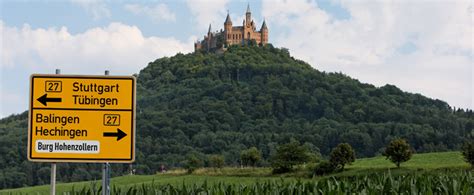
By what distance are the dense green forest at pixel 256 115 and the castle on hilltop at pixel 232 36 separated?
88.1 ft

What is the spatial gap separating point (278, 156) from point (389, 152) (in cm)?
759

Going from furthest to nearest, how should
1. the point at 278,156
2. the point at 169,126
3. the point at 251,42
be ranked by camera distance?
the point at 251,42 < the point at 169,126 < the point at 278,156

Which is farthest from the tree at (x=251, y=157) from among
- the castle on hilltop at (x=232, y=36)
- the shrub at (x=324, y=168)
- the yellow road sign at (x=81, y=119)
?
the castle on hilltop at (x=232, y=36)

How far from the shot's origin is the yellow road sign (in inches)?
218

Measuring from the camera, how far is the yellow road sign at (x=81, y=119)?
554 cm

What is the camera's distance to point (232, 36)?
165 m

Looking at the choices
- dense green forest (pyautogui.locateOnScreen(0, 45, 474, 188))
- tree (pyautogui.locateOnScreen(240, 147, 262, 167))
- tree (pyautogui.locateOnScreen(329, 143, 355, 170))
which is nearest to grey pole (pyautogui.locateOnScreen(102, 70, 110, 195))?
tree (pyautogui.locateOnScreen(329, 143, 355, 170))

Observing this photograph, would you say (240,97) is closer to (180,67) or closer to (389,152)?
(180,67)

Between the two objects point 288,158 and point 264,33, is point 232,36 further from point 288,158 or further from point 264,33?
point 288,158

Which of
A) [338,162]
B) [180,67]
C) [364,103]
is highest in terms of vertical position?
[180,67]

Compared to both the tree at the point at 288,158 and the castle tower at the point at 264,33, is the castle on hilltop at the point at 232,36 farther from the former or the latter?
the tree at the point at 288,158

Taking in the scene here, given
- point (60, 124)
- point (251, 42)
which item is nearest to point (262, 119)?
point (251, 42)

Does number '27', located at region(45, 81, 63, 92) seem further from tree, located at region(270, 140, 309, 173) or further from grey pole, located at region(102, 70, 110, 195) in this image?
tree, located at region(270, 140, 309, 173)

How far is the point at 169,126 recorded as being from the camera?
98.6 metres
